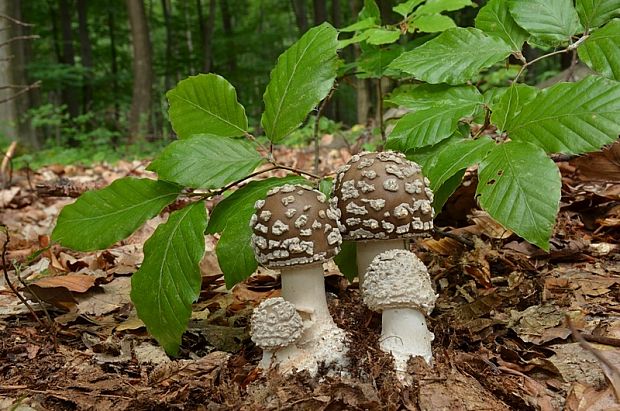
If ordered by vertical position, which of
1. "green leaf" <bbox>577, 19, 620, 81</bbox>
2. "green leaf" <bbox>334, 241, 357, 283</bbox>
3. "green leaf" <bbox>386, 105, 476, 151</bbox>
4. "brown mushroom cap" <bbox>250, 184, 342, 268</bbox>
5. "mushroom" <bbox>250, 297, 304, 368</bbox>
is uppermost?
"green leaf" <bbox>577, 19, 620, 81</bbox>

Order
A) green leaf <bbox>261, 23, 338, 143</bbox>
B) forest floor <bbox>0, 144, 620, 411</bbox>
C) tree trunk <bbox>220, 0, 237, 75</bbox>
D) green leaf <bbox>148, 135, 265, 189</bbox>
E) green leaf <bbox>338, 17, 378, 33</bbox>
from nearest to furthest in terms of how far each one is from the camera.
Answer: forest floor <bbox>0, 144, 620, 411</bbox>
green leaf <bbox>148, 135, 265, 189</bbox>
green leaf <bbox>261, 23, 338, 143</bbox>
green leaf <bbox>338, 17, 378, 33</bbox>
tree trunk <bbox>220, 0, 237, 75</bbox>

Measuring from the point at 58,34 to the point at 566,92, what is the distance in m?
27.2

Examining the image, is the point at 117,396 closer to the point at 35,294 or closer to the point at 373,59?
the point at 35,294

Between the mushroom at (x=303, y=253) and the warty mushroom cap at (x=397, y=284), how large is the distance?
161mm

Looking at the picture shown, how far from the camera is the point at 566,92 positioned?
1.77 metres

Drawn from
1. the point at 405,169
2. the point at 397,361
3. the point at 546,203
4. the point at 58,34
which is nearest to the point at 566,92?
the point at 546,203

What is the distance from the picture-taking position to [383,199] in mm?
1884

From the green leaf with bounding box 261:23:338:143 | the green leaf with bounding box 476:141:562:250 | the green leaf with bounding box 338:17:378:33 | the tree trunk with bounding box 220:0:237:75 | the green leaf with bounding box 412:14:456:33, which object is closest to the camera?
the green leaf with bounding box 476:141:562:250

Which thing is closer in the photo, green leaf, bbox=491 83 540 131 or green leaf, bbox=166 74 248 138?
green leaf, bbox=491 83 540 131

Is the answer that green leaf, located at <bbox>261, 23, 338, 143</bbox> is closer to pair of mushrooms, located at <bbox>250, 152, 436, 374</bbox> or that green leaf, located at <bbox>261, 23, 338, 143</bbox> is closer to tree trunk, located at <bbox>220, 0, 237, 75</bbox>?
pair of mushrooms, located at <bbox>250, 152, 436, 374</bbox>

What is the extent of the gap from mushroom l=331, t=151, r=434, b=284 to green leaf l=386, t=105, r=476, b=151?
10 cm

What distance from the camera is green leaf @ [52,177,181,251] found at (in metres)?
2.02

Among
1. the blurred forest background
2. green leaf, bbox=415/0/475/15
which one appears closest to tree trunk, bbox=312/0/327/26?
the blurred forest background

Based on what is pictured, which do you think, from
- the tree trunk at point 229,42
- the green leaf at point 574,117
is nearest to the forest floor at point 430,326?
the green leaf at point 574,117
